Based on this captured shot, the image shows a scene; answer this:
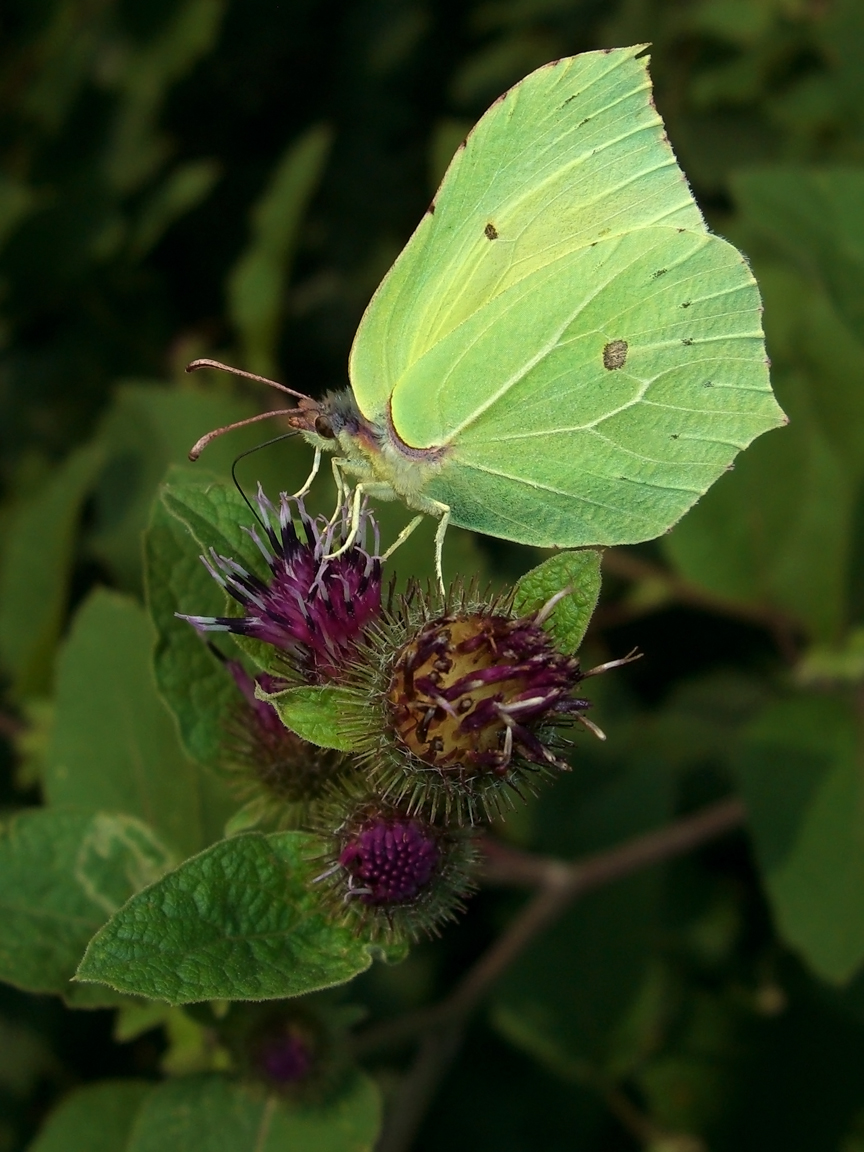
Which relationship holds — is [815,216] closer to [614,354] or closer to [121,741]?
[614,354]

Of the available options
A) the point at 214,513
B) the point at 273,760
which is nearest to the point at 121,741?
the point at 273,760

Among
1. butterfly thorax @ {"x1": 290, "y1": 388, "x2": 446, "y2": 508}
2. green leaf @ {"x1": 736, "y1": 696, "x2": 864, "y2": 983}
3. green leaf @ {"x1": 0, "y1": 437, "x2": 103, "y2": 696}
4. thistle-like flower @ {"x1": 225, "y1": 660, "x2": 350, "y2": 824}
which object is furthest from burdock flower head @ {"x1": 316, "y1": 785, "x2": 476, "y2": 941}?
green leaf @ {"x1": 0, "y1": 437, "x2": 103, "y2": 696}

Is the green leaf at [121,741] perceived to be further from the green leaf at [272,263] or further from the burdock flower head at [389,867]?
the green leaf at [272,263]

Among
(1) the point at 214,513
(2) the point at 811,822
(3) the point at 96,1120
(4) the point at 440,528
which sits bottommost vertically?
(2) the point at 811,822

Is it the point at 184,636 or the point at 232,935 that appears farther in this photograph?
the point at 184,636

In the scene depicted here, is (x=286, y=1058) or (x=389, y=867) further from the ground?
(x=389, y=867)

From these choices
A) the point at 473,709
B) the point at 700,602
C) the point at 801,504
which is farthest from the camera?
the point at 700,602

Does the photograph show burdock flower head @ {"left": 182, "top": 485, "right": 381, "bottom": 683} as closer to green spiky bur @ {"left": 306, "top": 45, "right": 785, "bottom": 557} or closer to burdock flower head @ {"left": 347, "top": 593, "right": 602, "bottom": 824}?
burdock flower head @ {"left": 347, "top": 593, "right": 602, "bottom": 824}

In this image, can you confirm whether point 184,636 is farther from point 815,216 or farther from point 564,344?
point 815,216

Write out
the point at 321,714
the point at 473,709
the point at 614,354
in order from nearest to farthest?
the point at 473,709
the point at 321,714
the point at 614,354
